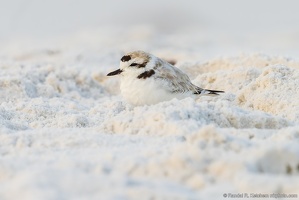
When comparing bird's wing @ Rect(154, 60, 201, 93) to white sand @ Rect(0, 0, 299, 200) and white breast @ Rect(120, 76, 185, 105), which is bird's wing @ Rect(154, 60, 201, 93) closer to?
white breast @ Rect(120, 76, 185, 105)

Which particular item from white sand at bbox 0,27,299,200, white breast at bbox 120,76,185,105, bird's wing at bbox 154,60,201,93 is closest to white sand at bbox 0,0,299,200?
white sand at bbox 0,27,299,200

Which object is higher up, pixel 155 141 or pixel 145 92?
pixel 145 92

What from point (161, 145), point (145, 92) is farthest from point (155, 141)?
point (145, 92)

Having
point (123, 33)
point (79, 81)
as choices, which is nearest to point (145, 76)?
point (79, 81)

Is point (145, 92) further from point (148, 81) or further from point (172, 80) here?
point (172, 80)

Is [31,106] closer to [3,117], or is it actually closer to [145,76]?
[3,117]

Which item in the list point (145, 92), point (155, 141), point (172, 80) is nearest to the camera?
point (155, 141)

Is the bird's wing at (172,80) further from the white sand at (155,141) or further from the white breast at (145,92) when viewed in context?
the white sand at (155,141)

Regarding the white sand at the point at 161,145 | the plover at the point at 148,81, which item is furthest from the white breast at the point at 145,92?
the white sand at the point at 161,145
